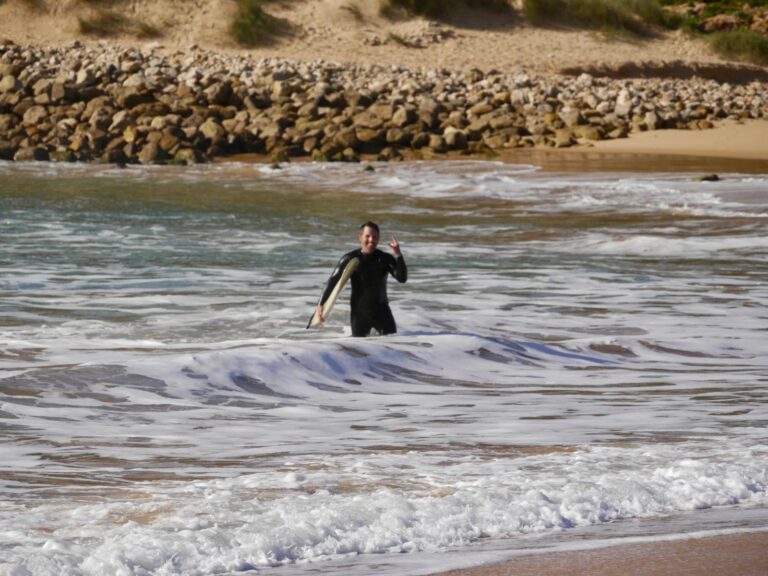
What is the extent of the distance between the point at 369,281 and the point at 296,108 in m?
26.0

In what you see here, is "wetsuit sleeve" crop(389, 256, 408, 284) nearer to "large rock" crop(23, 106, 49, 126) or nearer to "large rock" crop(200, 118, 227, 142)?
"large rock" crop(200, 118, 227, 142)

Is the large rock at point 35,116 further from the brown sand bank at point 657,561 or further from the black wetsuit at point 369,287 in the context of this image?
the brown sand bank at point 657,561

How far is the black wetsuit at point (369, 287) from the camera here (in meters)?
10.9

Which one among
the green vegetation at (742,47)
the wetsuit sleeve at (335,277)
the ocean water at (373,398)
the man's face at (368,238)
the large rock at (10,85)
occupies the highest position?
the green vegetation at (742,47)

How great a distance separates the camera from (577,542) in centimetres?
584

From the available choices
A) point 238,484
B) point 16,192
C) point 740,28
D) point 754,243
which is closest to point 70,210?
point 16,192

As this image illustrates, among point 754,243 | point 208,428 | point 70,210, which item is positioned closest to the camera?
point 208,428

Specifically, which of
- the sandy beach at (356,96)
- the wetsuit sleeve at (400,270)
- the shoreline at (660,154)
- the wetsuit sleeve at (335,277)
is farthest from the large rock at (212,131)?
the wetsuit sleeve at (400,270)

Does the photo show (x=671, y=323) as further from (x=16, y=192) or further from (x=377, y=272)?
(x=16, y=192)

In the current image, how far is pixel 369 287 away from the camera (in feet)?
35.8

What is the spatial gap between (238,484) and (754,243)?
41.9 feet

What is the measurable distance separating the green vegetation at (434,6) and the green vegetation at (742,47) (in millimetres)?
7782

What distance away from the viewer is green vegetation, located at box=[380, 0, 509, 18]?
1923 inches

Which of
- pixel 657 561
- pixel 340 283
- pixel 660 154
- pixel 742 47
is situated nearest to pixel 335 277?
pixel 340 283
